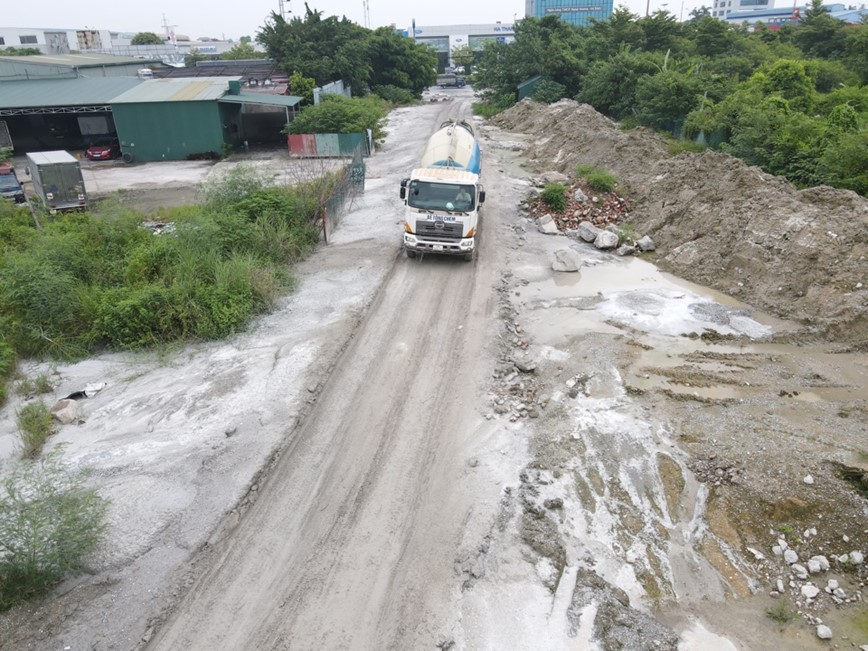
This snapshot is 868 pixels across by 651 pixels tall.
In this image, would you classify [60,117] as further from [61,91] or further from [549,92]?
[549,92]

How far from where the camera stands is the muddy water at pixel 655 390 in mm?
7629

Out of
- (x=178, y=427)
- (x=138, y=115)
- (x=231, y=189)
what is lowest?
(x=178, y=427)

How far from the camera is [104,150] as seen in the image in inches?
1339

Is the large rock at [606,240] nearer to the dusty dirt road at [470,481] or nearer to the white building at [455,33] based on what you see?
the dusty dirt road at [470,481]

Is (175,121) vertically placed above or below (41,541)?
above

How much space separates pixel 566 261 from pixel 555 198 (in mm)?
4937

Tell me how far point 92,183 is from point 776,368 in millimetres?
29779

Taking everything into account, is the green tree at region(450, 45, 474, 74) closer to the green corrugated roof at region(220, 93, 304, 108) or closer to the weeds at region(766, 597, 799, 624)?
the green corrugated roof at region(220, 93, 304, 108)

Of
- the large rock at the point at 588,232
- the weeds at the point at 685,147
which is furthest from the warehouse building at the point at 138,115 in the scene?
the large rock at the point at 588,232

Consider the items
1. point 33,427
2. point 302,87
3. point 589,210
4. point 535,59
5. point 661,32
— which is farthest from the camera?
point 661,32

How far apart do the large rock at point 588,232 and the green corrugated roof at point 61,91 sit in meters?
29.0

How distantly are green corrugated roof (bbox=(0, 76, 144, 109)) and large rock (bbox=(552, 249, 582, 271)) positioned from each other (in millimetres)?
29542

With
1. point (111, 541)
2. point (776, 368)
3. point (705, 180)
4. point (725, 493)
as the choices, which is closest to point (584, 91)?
point (705, 180)

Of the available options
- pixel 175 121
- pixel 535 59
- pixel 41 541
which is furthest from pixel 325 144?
pixel 41 541
